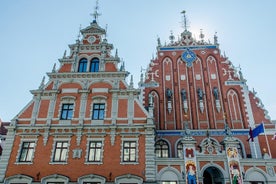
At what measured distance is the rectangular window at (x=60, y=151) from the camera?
17.8m

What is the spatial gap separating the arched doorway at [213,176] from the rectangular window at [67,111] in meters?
11.9

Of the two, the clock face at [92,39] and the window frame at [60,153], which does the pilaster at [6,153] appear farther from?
the clock face at [92,39]

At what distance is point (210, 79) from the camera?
24.4m

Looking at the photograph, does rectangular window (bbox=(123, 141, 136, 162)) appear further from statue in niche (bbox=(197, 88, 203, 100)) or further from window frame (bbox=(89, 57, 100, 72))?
statue in niche (bbox=(197, 88, 203, 100))

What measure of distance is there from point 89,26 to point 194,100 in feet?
42.0

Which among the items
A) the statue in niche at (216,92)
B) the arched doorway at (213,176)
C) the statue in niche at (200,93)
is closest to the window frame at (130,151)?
the arched doorway at (213,176)

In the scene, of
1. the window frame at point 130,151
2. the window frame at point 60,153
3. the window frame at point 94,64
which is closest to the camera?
the window frame at point 130,151

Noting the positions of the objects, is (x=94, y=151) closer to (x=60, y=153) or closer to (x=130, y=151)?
(x=60, y=153)

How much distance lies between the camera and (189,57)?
2588cm

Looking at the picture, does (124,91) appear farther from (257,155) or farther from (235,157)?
(257,155)

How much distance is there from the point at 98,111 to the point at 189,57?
39.5 ft

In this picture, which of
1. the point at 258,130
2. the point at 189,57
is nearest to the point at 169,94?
the point at 189,57

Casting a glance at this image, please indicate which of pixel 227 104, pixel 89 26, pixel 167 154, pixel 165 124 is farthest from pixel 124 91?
pixel 227 104

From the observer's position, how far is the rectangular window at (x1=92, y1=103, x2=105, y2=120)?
763 inches
